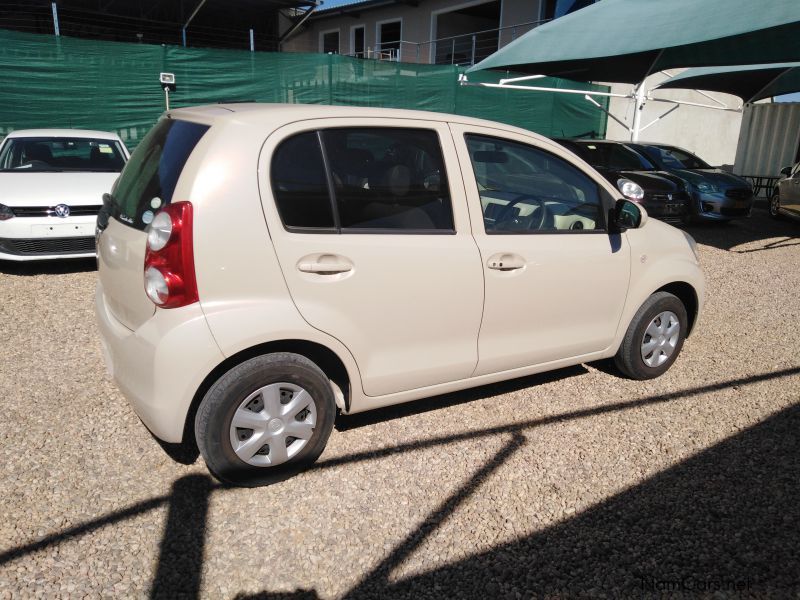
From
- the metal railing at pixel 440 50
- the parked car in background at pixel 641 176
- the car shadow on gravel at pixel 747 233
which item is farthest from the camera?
the metal railing at pixel 440 50

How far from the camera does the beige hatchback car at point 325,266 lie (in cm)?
260

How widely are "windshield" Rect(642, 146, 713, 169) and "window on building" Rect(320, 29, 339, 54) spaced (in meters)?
19.6

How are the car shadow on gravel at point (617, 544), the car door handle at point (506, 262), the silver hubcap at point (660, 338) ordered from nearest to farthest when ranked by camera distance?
1. the car shadow on gravel at point (617, 544)
2. the car door handle at point (506, 262)
3. the silver hubcap at point (660, 338)

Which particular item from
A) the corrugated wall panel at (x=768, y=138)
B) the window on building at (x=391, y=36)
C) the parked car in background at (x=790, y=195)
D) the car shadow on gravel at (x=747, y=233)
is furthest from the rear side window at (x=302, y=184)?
the window on building at (x=391, y=36)

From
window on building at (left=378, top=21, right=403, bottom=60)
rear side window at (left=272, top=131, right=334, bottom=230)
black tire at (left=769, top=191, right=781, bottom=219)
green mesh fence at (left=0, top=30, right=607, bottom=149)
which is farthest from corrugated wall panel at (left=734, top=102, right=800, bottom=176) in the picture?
rear side window at (left=272, top=131, right=334, bottom=230)

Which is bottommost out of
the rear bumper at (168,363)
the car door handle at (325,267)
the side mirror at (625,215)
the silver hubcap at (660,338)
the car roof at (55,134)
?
the silver hubcap at (660,338)

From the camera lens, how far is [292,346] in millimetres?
2873

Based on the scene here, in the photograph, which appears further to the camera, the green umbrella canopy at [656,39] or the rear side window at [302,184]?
the green umbrella canopy at [656,39]

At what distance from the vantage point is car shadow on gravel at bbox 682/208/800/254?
383 inches

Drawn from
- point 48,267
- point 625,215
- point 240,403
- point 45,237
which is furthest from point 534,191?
point 48,267

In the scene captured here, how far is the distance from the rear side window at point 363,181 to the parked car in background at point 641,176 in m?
7.06

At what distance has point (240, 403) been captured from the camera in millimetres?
2738

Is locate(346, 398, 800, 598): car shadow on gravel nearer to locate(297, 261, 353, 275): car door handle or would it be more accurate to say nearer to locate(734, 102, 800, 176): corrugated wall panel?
locate(297, 261, 353, 275): car door handle

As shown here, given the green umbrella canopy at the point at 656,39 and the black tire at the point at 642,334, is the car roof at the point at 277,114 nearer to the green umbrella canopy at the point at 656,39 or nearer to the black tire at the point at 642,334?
the black tire at the point at 642,334
